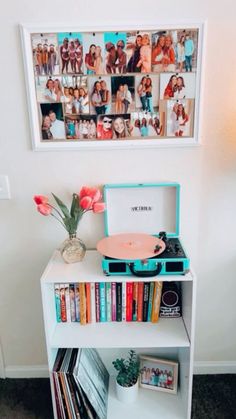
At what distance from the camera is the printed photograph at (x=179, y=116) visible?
4.44 ft

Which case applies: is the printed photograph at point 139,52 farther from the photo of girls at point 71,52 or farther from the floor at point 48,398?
the floor at point 48,398

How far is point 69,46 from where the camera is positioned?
1.28 meters

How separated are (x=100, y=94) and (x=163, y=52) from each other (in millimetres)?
300

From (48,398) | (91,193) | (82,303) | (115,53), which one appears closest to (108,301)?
(82,303)

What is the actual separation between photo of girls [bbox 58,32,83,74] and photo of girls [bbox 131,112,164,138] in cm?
30

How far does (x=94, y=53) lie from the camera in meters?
1.29

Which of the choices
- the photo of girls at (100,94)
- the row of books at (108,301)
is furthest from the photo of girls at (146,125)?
the row of books at (108,301)

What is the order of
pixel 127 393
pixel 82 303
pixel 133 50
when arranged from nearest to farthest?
pixel 133 50, pixel 82 303, pixel 127 393

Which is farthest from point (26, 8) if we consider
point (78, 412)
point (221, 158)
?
point (78, 412)

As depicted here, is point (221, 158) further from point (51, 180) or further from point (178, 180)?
point (51, 180)

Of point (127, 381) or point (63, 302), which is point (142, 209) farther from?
point (127, 381)

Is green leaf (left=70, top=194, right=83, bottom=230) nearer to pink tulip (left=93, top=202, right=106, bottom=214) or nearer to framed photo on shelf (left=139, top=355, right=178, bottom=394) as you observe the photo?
pink tulip (left=93, top=202, right=106, bottom=214)

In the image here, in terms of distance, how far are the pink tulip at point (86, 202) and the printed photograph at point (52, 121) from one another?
11.5 inches

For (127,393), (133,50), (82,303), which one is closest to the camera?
(133,50)
